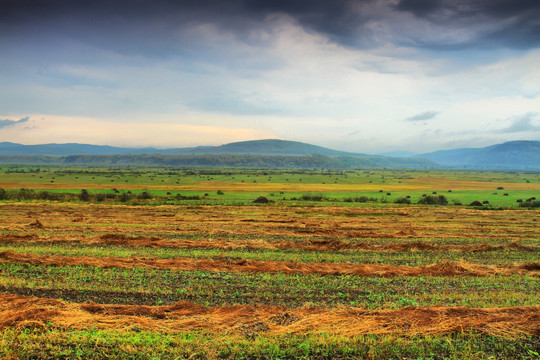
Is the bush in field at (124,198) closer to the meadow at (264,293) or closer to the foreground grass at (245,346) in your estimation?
the meadow at (264,293)

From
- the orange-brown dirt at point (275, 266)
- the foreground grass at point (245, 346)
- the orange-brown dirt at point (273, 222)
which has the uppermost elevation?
the foreground grass at point (245, 346)

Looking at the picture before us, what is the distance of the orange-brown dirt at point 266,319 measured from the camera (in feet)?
31.1

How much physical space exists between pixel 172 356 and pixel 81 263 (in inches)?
424

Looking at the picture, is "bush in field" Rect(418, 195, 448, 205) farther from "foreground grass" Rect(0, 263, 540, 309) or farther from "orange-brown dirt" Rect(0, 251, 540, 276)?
"foreground grass" Rect(0, 263, 540, 309)

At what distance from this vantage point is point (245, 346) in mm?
8656

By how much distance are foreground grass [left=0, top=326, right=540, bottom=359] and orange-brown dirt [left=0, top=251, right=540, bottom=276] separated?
23.5 feet

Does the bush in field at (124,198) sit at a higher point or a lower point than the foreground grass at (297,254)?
lower

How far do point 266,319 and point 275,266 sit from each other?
6808mm

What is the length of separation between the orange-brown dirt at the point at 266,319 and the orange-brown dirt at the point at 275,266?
17.2 feet

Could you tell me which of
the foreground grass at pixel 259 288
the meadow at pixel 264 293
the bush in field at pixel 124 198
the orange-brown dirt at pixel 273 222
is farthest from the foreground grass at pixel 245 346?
the bush in field at pixel 124 198

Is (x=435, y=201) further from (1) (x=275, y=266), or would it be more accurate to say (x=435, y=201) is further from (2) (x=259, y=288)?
(2) (x=259, y=288)

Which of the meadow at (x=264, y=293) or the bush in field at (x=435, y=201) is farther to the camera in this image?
the bush in field at (x=435, y=201)

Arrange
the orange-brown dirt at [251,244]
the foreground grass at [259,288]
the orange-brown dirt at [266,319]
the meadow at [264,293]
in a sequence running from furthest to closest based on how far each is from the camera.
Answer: the orange-brown dirt at [251,244] → the foreground grass at [259,288] → the orange-brown dirt at [266,319] → the meadow at [264,293]

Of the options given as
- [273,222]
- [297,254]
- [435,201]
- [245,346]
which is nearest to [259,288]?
[245,346]
